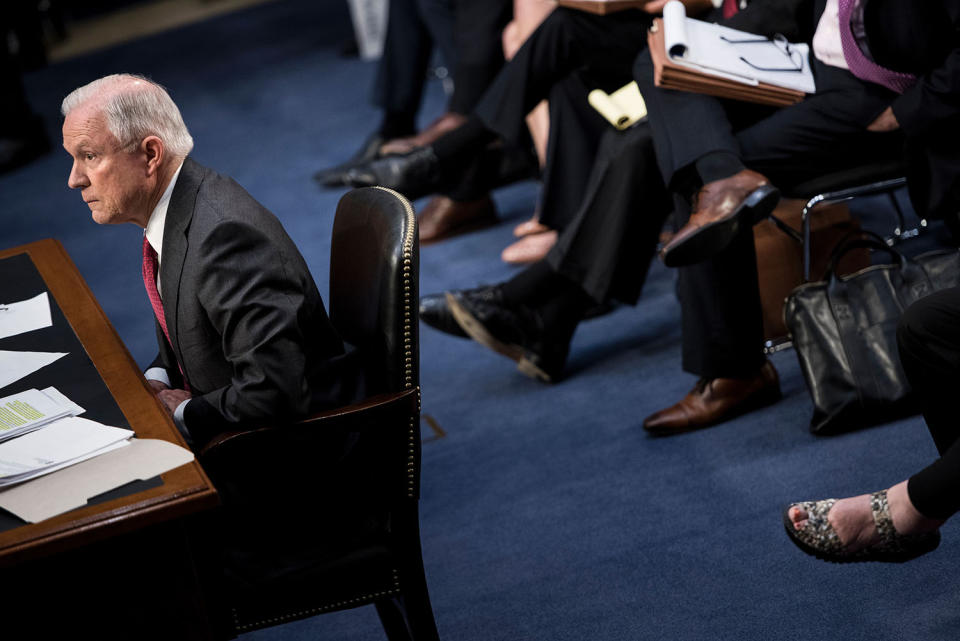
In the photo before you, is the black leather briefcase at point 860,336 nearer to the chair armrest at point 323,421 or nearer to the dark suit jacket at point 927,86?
the dark suit jacket at point 927,86

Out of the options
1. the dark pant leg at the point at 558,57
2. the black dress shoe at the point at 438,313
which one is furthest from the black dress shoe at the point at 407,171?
the black dress shoe at the point at 438,313

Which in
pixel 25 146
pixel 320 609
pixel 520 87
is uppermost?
pixel 520 87

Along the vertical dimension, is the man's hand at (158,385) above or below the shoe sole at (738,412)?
above

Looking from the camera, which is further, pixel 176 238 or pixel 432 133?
pixel 432 133

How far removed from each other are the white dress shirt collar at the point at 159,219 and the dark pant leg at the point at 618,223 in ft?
4.47

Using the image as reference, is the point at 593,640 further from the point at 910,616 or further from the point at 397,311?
the point at 397,311

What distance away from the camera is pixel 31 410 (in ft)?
5.80

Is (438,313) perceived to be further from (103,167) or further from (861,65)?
(103,167)

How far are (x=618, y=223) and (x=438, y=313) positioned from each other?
56 cm

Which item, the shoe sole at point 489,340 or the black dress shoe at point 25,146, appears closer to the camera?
the shoe sole at point 489,340

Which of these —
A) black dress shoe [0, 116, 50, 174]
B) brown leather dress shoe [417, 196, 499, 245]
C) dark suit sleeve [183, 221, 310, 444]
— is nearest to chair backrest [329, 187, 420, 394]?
dark suit sleeve [183, 221, 310, 444]

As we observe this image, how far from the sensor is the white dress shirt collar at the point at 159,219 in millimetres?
1953

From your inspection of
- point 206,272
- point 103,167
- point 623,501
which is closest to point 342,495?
point 206,272

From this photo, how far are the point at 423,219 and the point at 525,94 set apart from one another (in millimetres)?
883
